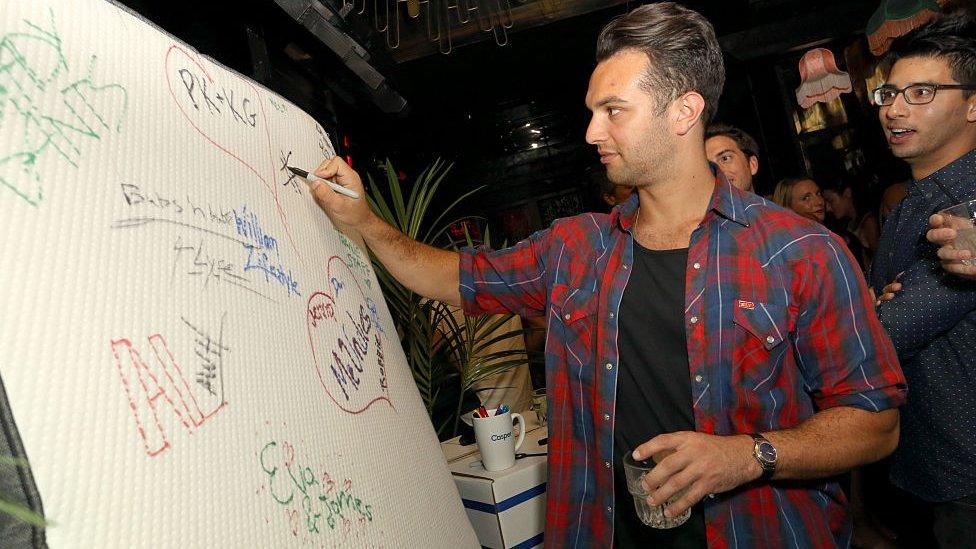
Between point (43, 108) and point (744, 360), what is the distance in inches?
45.1

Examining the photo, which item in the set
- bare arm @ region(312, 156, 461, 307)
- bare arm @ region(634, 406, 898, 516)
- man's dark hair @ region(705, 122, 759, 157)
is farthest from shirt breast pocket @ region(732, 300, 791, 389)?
man's dark hair @ region(705, 122, 759, 157)

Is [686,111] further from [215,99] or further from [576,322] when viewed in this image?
[215,99]

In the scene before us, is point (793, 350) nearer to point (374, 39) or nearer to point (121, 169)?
point (121, 169)

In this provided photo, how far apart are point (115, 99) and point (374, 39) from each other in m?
2.57

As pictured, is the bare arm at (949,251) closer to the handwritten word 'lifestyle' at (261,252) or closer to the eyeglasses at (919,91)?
the eyeglasses at (919,91)

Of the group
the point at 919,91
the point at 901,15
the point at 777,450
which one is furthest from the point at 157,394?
the point at 901,15

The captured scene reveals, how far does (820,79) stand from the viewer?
18.5 feet

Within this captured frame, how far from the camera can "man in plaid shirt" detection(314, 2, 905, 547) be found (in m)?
1.12

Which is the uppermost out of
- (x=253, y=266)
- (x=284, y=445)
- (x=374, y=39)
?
(x=374, y=39)

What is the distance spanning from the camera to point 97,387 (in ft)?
1.64

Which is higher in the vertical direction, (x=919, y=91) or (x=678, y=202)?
(x=919, y=91)

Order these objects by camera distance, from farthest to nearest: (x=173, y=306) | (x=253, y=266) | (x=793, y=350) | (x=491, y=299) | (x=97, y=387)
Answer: (x=491, y=299) < (x=793, y=350) < (x=253, y=266) < (x=173, y=306) < (x=97, y=387)

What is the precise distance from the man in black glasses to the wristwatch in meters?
0.61

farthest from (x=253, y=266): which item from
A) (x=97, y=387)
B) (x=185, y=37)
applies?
(x=185, y=37)
